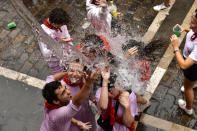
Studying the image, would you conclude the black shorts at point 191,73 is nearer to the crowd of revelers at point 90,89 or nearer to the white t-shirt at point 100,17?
the crowd of revelers at point 90,89

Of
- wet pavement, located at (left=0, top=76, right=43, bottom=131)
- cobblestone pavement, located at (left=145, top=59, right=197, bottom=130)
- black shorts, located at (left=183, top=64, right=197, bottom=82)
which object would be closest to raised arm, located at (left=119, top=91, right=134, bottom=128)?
black shorts, located at (left=183, top=64, right=197, bottom=82)

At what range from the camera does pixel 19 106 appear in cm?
512

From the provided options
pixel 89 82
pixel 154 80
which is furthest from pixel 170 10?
pixel 89 82

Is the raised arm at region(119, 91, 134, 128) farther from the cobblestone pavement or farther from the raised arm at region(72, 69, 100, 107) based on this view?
the cobblestone pavement

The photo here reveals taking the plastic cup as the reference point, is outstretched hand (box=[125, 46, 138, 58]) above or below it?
above

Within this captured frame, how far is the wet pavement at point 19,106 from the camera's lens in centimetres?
487

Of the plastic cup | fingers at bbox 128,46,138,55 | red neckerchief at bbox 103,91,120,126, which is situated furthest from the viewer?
the plastic cup

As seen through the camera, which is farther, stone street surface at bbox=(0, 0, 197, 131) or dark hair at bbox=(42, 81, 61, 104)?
stone street surface at bbox=(0, 0, 197, 131)

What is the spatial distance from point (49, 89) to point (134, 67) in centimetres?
137

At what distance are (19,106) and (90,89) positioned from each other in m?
2.23

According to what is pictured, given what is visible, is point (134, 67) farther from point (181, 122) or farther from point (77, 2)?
point (77, 2)

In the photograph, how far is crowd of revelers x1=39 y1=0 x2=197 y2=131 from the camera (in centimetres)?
310

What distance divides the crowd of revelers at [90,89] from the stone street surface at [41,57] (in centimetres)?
58

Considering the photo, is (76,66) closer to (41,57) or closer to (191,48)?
(191,48)
